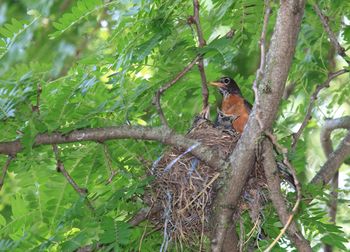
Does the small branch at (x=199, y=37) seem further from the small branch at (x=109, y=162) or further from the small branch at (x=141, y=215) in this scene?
the small branch at (x=141, y=215)

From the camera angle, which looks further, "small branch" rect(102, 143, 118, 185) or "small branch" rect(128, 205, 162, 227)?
"small branch" rect(102, 143, 118, 185)

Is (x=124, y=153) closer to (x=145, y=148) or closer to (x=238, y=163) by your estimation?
(x=145, y=148)

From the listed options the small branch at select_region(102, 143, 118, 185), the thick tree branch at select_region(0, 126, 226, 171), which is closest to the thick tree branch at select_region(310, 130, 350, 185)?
the thick tree branch at select_region(0, 126, 226, 171)

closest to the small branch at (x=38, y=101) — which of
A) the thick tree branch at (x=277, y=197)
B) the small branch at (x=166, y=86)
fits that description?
the small branch at (x=166, y=86)

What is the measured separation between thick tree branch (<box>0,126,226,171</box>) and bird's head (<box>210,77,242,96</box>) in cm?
175

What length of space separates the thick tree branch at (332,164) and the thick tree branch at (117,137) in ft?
4.30

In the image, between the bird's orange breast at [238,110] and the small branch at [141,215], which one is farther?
the bird's orange breast at [238,110]

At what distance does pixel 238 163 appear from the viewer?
4.57 meters

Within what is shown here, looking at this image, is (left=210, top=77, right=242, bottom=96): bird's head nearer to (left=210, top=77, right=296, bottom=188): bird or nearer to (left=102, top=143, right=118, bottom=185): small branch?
(left=210, top=77, right=296, bottom=188): bird

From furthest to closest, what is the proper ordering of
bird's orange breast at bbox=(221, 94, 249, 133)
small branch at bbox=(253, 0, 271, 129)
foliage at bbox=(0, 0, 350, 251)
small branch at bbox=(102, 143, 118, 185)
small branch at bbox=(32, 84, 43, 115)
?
bird's orange breast at bbox=(221, 94, 249, 133), small branch at bbox=(102, 143, 118, 185), foliage at bbox=(0, 0, 350, 251), small branch at bbox=(32, 84, 43, 115), small branch at bbox=(253, 0, 271, 129)

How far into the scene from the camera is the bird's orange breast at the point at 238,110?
21.6 ft

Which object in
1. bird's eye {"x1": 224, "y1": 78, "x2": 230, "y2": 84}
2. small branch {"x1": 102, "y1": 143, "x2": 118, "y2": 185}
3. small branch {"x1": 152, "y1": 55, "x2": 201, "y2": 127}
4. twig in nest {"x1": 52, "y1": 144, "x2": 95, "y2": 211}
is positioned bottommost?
bird's eye {"x1": 224, "y1": 78, "x2": 230, "y2": 84}

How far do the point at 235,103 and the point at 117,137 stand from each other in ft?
6.87

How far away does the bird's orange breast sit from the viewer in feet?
21.6
